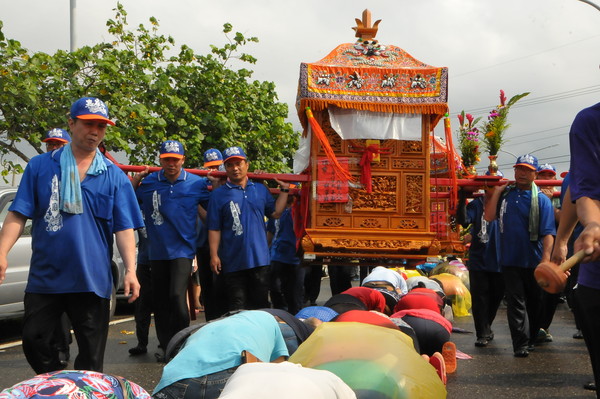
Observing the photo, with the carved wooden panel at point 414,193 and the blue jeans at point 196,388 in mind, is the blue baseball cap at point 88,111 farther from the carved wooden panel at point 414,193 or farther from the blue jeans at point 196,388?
the carved wooden panel at point 414,193

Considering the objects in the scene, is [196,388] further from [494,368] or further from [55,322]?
[494,368]

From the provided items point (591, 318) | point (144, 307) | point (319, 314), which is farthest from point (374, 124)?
point (591, 318)

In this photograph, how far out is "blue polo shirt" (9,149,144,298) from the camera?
4758 mm

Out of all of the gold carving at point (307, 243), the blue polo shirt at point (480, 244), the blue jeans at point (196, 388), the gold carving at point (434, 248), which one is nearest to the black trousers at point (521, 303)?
the blue polo shirt at point (480, 244)

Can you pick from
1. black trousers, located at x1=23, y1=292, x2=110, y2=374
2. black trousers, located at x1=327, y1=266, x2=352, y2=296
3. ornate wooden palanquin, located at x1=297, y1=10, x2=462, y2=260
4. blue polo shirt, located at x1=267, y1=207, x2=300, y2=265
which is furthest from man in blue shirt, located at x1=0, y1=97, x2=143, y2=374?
black trousers, located at x1=327, y1=266, x2=352, y2=296

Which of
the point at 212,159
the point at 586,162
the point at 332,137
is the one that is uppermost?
the point at 332,137

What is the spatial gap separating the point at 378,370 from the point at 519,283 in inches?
185

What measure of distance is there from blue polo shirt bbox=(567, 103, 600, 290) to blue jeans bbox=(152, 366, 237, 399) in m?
1.85

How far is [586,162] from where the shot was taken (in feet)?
10.4

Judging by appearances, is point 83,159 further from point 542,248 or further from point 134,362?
point 542,248

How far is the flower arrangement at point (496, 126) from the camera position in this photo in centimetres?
968

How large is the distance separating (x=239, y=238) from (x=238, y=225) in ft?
0.46

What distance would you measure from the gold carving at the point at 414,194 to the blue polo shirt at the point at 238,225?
81.0 inches

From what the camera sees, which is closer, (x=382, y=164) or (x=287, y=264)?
(x=382, y=164)
